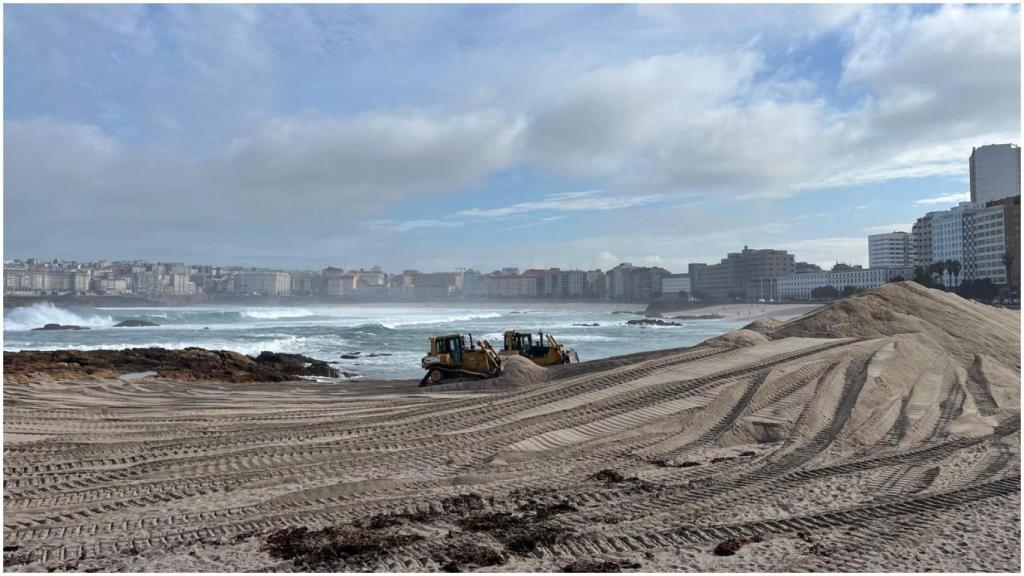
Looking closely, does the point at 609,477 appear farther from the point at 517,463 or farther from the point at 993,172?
the point at 993,172

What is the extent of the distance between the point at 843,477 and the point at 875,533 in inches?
69.9

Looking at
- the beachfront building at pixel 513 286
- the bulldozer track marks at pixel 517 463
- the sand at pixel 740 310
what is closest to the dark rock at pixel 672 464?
the bulldozer track marks at pixel 517 463

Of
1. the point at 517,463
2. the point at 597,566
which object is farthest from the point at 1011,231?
the point at 597,566

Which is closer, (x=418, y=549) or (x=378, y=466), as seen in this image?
(x=418, y=549)

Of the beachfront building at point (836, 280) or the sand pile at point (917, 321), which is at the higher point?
the beachfront building at point (836, 280)

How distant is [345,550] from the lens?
5.32 metres

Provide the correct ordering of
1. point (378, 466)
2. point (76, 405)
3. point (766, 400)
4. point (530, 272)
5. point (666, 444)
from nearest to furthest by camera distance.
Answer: point (378, 466)
point (666, 444)
point (766, 400)
point (76, 405)
point (530, 272)

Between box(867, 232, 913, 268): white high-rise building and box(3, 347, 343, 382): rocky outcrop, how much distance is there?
12190 cm

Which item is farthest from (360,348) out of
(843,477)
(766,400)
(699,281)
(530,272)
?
(530,272)

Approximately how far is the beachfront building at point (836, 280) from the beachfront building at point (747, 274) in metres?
3.87

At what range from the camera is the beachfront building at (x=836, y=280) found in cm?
10700

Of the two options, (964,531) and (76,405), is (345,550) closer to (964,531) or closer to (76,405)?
(964,531)

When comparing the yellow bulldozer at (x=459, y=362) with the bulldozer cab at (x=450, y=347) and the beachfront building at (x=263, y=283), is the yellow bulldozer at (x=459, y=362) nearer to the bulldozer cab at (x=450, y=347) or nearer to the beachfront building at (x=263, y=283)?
the bulldozer cab at (x=450, y=347)

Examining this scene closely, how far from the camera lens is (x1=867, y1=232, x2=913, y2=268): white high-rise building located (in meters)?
124
